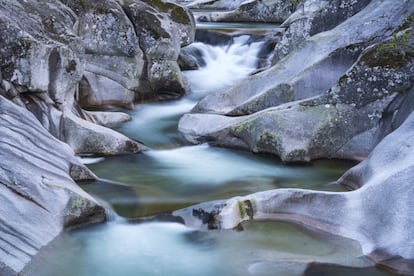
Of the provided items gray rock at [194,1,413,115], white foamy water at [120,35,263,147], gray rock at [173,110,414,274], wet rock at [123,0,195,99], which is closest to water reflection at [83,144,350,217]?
gray rock at [173,110,414,274]

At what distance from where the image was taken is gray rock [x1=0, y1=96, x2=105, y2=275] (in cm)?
460

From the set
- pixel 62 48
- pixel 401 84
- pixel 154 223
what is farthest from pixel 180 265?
pixel 401 84

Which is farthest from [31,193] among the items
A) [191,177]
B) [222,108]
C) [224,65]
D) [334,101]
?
[224,65]

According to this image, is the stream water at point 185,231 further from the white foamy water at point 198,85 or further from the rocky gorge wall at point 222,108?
the rocky gorge wall at point 222,108

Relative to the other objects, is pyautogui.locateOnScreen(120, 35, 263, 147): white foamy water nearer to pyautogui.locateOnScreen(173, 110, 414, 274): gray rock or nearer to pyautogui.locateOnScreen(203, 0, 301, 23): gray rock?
pyautogui.locateOnScreen(173, 110, 414, 274): gray rock

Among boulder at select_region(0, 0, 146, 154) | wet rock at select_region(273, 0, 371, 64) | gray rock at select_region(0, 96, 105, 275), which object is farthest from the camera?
wet rock at select_region(273, 0, 371, 64)

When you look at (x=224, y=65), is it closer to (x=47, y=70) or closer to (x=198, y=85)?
(x=198, y=85)

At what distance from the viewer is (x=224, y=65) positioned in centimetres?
1405

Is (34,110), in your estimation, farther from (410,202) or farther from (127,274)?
(410,202)

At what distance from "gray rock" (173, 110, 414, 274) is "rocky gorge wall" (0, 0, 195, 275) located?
1.40 m

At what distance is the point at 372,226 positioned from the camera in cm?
507

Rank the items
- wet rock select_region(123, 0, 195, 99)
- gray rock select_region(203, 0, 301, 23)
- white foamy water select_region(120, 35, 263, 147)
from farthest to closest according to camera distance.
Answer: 1. gray rock select_region(203, 0, 301, 23)
2. wet rock select_region(123, 0, 195, 99)
3. white foamy water select_region(120, 35, 263, 147)

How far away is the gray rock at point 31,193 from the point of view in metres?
→ 4.60

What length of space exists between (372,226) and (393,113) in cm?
287
